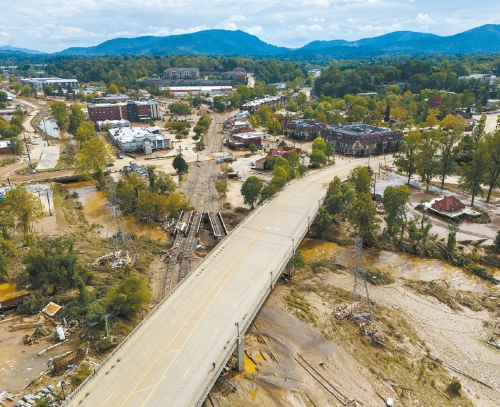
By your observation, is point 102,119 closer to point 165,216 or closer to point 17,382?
point 165,216

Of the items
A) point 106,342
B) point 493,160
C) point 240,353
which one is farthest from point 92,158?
point 493,160

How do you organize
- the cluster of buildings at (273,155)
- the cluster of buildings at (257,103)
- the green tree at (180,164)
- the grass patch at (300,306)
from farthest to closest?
the cluster of buildings at (257,103), the cluster of buildings at (273,155), the green tree at (180,164), the grass patch at (300,306)

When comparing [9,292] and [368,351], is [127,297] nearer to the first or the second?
[9,292]

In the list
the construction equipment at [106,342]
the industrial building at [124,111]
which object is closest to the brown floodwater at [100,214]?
the construction equipment at [106,342]

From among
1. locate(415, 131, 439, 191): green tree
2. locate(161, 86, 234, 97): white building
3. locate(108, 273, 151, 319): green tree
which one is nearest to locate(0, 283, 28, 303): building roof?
locate(108, 273, 151, 319): green tree

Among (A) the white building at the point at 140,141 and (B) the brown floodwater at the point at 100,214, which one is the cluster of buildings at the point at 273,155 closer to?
(A) the white building at the point at 140,141

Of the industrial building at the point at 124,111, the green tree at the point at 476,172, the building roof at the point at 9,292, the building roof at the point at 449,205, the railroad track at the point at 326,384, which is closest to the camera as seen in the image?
the railroad track at the point at 326,384

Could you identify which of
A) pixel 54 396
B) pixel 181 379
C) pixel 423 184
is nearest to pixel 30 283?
pixel 54 396
